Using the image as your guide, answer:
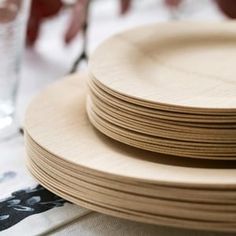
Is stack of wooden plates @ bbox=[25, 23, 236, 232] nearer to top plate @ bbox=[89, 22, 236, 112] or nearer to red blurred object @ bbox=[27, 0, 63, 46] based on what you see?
top plate @ bbox=[89, 22, 236, 112]

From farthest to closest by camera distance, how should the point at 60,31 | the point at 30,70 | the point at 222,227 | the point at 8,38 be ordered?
the point at 60,31 → the point at 30,70 → the point at 8,38 → the point at 222,227

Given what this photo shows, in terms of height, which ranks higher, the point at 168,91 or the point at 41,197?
the point at 168,91

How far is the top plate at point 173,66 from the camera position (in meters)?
0.44

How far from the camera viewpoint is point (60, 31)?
1000mm

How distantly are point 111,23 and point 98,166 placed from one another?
65 cm

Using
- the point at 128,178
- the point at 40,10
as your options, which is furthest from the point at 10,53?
the point at 128,178

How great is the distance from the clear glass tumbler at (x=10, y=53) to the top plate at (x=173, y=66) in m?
0.12

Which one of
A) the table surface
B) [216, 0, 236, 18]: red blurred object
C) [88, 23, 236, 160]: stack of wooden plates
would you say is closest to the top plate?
[88, 23, 236, 160]: stack of wooden plates

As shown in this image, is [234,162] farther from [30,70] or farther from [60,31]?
[60,31]

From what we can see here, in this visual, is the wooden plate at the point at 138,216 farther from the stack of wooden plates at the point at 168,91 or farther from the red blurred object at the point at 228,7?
the red blurred object at the point at 228,7

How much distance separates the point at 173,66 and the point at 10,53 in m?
0.20

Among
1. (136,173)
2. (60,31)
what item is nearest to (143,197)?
(136,173)

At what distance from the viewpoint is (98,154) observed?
Result: 0.44 m

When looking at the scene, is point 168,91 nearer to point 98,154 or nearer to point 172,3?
point 98,154
